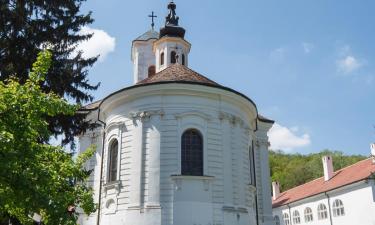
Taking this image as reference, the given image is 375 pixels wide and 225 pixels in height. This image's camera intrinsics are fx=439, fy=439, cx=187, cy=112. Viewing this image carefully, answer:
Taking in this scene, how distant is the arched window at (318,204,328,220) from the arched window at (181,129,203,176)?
864 inches

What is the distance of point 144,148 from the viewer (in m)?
19.4

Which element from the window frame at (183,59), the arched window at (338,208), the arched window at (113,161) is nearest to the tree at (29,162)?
the arched window at (113,161)

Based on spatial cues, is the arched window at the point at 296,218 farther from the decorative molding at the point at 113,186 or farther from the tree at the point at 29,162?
the tree at the point at 29,162

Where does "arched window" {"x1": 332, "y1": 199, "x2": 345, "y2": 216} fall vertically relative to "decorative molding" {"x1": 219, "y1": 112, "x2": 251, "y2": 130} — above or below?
below

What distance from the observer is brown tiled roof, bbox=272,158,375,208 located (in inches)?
1307

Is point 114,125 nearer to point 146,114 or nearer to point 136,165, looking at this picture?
point 146,114

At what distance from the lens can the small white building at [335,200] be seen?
31.3m

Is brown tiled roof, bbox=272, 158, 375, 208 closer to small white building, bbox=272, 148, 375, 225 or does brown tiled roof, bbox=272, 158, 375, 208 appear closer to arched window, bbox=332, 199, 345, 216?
small white building, bbox=272, 148, 375, 225

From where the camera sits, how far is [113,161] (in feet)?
68.6

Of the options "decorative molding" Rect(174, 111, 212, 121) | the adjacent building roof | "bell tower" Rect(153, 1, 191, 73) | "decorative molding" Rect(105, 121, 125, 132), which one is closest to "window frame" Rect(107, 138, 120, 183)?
"decorative molding" Rect(105, 121, 125, 132)

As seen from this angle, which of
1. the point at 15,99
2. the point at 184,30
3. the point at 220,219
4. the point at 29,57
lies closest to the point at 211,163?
the point at 220,219

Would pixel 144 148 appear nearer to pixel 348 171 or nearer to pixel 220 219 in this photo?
pixel 220 219

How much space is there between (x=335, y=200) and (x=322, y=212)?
272 cm

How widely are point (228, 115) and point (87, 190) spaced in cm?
1024
